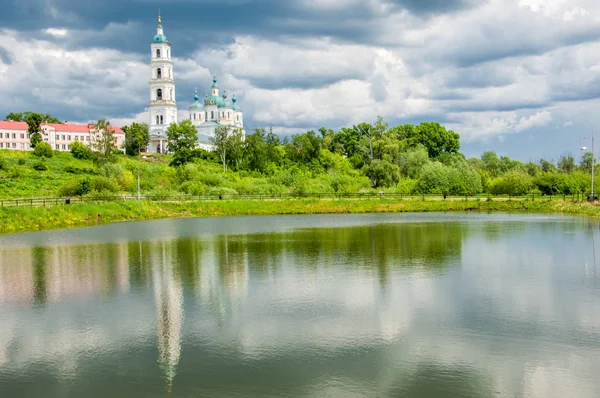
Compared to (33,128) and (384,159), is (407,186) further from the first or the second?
(33,128)

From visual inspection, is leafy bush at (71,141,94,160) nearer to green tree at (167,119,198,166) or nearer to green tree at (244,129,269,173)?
green tree at (167,119,198,166)

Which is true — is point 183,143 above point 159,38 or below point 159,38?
below

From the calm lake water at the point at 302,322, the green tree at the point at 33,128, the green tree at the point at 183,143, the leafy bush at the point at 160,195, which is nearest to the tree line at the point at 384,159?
the green tree at the point at 183,143

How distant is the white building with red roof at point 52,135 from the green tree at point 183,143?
1639cm

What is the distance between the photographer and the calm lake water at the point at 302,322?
12609 mm

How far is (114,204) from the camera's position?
59.9 meters

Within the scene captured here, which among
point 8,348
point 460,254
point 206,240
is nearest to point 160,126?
point 206,240

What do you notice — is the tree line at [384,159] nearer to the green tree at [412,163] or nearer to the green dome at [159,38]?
the green tree at [412,163]

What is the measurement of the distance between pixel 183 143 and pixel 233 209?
5272 cm

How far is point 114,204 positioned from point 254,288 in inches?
1662

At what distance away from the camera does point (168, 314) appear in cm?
1794

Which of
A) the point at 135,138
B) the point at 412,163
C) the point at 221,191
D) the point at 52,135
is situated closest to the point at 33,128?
the point at 52,135

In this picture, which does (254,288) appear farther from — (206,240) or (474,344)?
(206,240)

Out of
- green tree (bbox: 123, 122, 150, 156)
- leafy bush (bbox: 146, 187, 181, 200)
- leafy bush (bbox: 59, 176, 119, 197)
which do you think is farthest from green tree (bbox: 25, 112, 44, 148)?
leafy bush (bbox: 146, 187, 181, 200)
